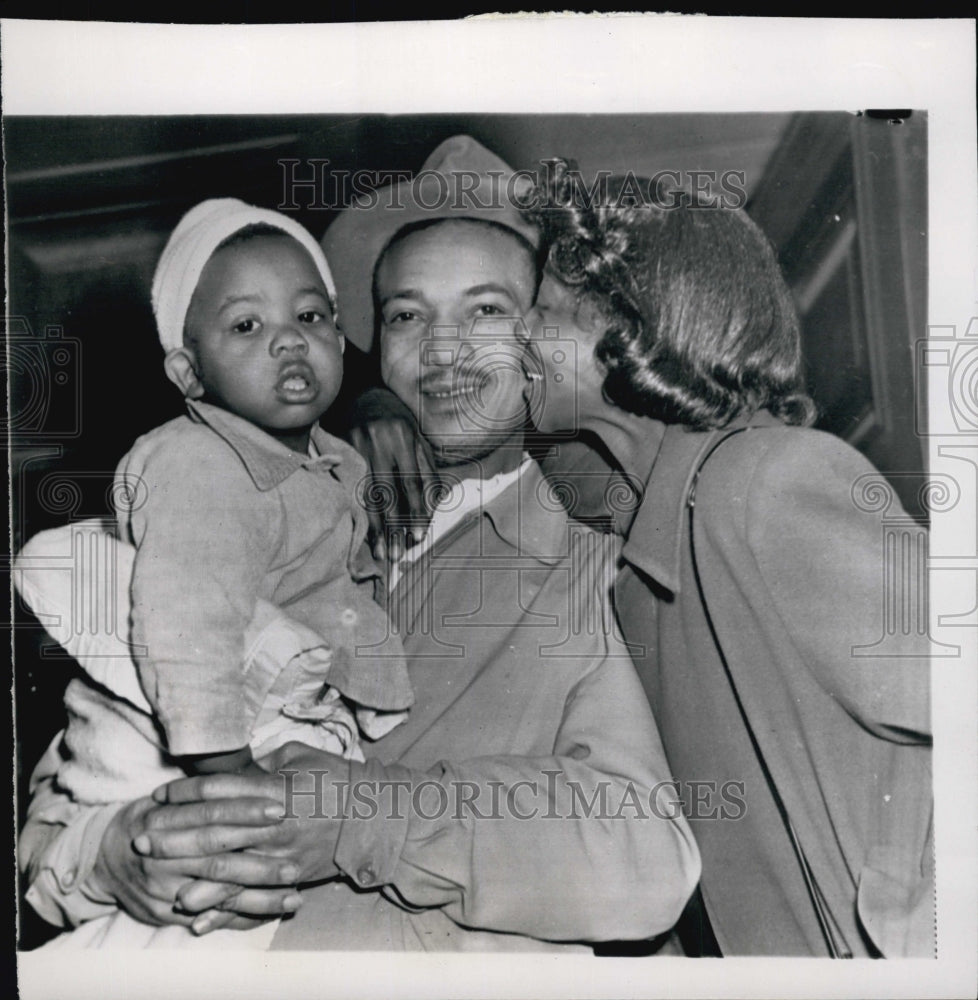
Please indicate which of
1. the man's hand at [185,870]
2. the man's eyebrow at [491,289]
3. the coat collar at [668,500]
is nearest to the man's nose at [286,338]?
the man's eyebrow at [491,289]

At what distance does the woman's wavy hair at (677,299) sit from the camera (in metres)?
1.80

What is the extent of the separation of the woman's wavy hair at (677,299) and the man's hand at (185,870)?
3.08 ft

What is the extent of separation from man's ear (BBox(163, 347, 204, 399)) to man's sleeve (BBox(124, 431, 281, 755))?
73 millimetres

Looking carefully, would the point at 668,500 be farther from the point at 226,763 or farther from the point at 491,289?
the point at 226,763

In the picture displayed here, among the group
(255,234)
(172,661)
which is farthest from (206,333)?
(172,661)

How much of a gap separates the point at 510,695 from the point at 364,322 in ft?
2.16

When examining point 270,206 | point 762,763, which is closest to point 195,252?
point 270,206

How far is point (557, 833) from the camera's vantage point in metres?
1.82

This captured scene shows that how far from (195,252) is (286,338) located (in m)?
0.21

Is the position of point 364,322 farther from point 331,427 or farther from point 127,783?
point 127,783

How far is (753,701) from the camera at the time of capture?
1.79 meters

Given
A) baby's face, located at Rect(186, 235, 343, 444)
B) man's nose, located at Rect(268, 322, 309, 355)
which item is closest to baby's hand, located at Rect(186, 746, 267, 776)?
baby's face, located at Rect(186, 235, 343, 444)

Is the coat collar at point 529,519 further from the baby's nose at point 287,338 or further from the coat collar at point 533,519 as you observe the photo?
the baby's nose at point 287,338

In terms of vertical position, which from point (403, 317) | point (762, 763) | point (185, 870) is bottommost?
point (185, 870)
